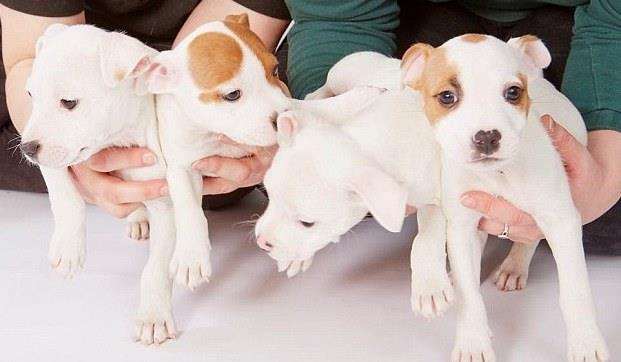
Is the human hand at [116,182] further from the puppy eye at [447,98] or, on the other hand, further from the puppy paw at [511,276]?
the puppy paw at [511,276]

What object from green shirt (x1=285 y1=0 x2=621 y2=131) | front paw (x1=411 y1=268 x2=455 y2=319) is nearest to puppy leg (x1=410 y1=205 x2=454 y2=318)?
front paw (x1=411 y1=268 x2=455 y2=319)

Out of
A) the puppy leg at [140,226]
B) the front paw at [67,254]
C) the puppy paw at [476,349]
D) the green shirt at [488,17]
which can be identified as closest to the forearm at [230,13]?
the green shirt at [488,17]

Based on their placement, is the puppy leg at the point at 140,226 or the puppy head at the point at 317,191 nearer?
the puppy head at the point at 317,191

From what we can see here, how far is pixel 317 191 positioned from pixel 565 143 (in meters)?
0.37

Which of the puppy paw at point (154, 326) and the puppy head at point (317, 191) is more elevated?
the puppy head at point (317, 191)

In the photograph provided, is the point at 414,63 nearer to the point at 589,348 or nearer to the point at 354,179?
the point at 354,179

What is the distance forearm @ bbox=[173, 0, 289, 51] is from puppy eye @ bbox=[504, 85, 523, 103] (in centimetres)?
81

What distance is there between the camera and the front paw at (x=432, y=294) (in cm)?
125

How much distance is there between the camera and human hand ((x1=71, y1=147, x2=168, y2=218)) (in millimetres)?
1383

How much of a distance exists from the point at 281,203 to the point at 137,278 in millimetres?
552

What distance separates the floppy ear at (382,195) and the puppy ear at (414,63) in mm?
140

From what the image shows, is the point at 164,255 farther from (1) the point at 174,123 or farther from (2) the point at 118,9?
(2) the point at 118,9

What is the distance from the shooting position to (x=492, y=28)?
1.87 m

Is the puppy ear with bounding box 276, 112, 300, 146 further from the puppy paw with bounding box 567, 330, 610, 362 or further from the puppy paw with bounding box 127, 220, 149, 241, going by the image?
the puppy paw with bounding box 127, 220, 149, 241
